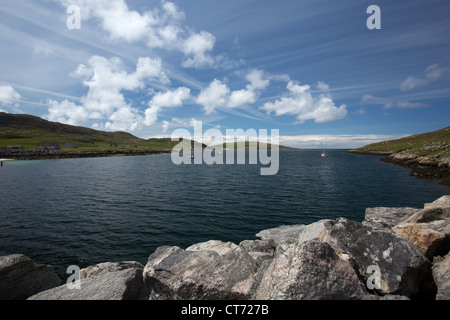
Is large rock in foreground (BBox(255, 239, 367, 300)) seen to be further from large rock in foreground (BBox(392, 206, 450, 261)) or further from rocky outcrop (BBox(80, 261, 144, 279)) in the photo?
rocky outcrop (BBox(80, 261, 144, 279))

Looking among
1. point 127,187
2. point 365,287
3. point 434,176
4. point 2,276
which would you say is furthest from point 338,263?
point 434,176

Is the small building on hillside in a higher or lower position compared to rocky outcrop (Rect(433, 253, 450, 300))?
higher

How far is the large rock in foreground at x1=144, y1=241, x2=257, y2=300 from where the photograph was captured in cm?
890

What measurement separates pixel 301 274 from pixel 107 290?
8167 mm

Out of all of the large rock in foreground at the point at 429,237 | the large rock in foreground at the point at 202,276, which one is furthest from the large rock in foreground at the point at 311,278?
the large rock in foreground at the point at 429,237

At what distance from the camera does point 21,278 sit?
36.6ft

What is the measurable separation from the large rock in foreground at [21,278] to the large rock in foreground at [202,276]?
22.7 feet

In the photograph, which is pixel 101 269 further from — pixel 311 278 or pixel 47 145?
pixel 47 145

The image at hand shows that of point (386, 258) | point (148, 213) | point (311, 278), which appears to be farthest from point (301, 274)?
point (148, 213)

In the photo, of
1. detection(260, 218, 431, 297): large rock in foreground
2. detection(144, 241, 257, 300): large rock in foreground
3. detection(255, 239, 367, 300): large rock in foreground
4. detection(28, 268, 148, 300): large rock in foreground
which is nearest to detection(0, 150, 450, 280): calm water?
detection(28, 268, 148, 300): large rock in foreground

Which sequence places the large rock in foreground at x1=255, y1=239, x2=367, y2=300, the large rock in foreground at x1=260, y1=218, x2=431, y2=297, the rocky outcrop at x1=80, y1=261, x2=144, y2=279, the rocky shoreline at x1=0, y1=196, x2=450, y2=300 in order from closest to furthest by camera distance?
1. the large rock in foreground at x1=255, y1=239, x2=367, y2=300
2. the rocky shoreline at x1=0, y1=196, x2=450, y2=300
3. the large rock in foreground at x1=260, y1=218, x2=431, y2=297
4. the rocky outcrop at x1=80, y1=261, x2=144, y2=279

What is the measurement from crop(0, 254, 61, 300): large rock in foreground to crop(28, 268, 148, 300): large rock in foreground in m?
2.24

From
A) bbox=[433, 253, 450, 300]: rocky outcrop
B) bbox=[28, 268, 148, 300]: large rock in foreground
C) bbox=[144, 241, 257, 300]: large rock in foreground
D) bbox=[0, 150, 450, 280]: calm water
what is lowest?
bbox=[0, 150, 450, 280]: calm water
